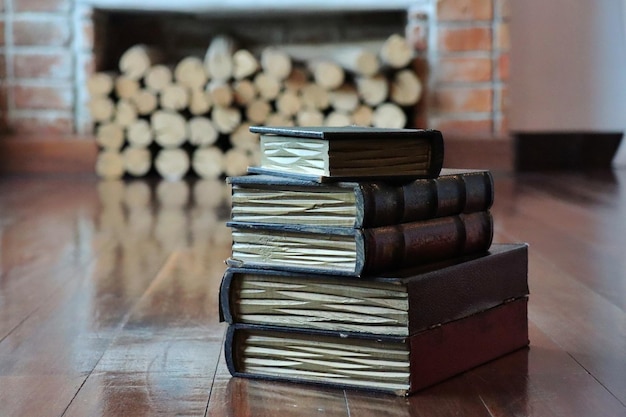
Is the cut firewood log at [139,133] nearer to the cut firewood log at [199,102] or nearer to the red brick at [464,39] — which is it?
the cut firewood log at [199,102]

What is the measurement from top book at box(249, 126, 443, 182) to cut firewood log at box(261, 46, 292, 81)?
2625 millimetres

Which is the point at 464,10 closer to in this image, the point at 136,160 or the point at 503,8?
the point at 503,8

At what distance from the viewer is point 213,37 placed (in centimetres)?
405

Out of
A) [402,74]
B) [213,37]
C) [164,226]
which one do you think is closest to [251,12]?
[213,37]

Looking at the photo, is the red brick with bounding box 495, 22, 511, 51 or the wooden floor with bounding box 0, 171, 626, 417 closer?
the wooden floor with bounding box 0, 171, 626, 417

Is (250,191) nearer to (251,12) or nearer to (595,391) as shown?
(595,391)

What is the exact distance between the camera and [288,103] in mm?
3719

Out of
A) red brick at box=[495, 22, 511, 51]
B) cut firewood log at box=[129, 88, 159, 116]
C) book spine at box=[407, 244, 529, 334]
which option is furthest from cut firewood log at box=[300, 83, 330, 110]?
book spine at box=[407, 244, 529, 334]

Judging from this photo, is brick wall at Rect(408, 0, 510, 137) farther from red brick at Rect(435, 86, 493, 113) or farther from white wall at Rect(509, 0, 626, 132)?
white wall at Rect(509, 0, 626, 132)

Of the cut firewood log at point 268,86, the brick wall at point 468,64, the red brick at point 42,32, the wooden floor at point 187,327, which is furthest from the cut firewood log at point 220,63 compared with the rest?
the wooden floor at point 187,327

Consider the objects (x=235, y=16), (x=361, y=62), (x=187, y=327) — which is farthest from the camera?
(x=235, y=16)

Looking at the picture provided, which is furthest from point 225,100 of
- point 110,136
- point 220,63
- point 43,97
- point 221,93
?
point 43,97

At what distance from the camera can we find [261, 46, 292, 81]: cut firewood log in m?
3.69

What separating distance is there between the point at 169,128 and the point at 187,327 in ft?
8.27
